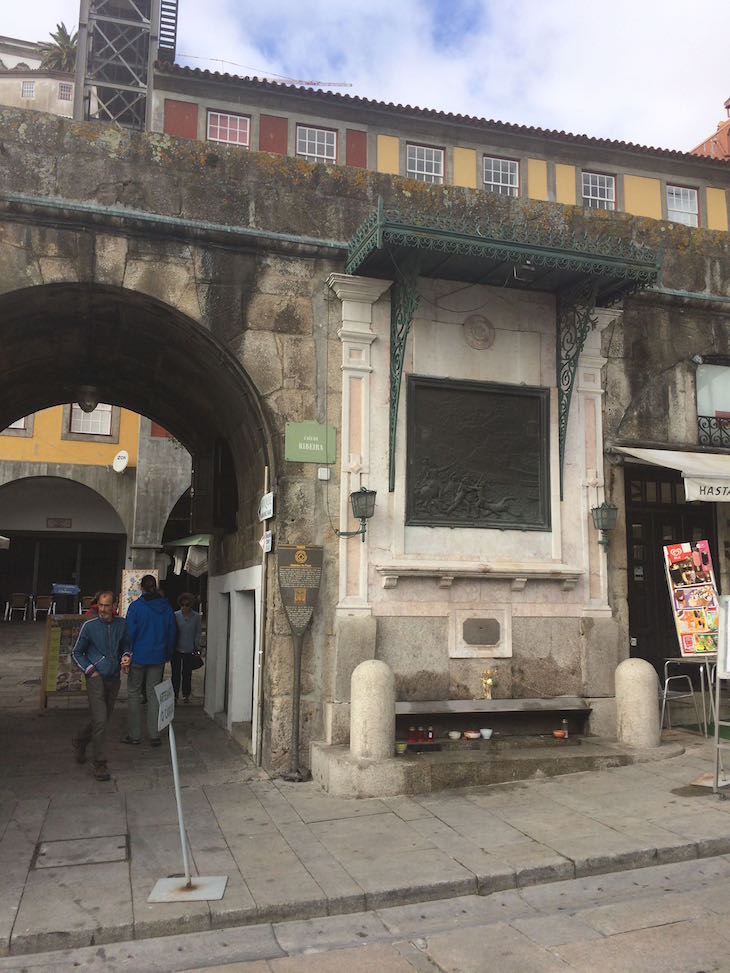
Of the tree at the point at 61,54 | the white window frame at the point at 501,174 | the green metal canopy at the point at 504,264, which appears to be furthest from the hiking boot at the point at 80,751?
the tree at the point at 61,54

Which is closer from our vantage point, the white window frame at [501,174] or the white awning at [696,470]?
the white awning at [696,470]

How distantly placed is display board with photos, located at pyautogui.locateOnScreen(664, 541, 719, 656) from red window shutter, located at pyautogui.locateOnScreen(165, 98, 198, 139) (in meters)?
21.7

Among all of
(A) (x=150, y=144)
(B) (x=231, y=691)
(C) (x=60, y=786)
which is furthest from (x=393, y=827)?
(A) (x=150, y=144)

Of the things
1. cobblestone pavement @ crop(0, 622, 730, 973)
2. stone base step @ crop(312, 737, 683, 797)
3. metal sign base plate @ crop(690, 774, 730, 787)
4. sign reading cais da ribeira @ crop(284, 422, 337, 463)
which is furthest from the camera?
sign reading cais da ribeira @ crop(284, 422, 337, 463)

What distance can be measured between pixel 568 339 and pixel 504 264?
1.32 m

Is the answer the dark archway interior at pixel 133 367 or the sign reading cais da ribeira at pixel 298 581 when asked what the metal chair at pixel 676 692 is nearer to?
the sign reading cais da ribeira at pixel 298 581

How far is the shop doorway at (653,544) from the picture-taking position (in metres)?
9.79

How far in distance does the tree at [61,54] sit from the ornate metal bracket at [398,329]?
32301mm

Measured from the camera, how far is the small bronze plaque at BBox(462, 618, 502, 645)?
331 inches

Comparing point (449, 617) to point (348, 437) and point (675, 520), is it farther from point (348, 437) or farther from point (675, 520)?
point (675, 520)

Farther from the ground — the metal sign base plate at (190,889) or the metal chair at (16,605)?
the metal chair at (16,605)

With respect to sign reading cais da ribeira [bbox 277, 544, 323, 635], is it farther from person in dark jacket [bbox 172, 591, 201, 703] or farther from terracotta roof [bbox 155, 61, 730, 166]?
terracotta roof [bbox 155, 61, 730, 166]

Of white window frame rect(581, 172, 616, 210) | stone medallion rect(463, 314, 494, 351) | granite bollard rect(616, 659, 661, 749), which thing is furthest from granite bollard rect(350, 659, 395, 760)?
white window frame rect(581, 172, 616, 210)

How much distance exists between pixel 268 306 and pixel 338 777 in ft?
15.1
